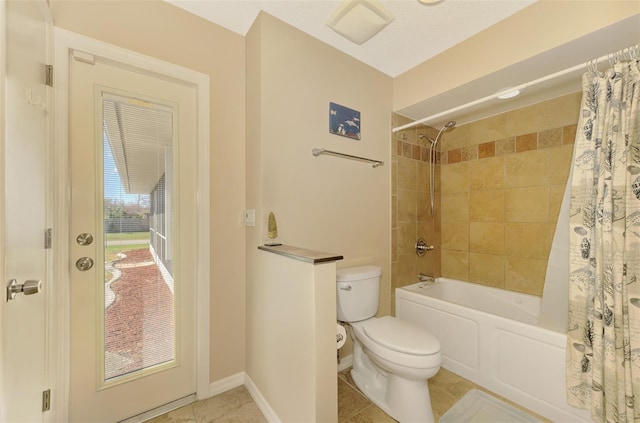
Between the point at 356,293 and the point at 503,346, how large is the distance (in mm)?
983

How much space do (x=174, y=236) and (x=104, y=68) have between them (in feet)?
3.15

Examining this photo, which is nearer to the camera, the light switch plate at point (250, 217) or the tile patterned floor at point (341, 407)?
the tile patterned floor at point (341, 407)

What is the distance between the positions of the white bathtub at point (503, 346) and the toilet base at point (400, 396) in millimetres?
518

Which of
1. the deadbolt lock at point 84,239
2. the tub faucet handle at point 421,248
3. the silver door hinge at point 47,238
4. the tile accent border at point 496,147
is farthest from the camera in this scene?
the tub faucet handle at point 421,248

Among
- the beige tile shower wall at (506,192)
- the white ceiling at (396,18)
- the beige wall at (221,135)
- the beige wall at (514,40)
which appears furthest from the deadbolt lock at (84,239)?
the beige tile shower wall at (506,192)

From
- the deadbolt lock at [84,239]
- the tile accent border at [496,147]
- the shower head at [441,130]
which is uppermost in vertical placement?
the shower head at [441,130]

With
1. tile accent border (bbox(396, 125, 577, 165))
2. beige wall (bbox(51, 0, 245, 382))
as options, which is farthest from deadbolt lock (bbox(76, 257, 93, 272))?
tile accent border (bbox(396, 125, 577, 165))

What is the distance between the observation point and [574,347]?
1320 millimetres

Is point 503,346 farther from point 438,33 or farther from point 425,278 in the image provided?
point 438,33

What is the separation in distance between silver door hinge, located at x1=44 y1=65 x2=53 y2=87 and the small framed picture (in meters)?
1.48

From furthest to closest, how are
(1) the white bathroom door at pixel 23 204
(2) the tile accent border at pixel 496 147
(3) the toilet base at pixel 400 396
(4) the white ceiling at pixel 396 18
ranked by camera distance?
1. (2) the tile accent border at pixel 496 147
2. (4) the white ceiling at pixel 396 18
3. (3) the toilet base at pixel 400 396
4. (1) the white bathroom door at pixel 23 204

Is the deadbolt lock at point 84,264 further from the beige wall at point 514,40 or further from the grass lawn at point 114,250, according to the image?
the beige wall at point 514,40

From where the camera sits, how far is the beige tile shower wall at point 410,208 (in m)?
2.26

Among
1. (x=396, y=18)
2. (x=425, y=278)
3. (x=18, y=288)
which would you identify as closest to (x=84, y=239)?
(x=18, y=288)
